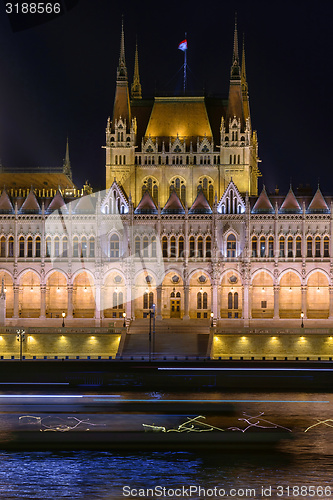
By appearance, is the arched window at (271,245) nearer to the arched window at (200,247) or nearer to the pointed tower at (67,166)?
the arched window at (200,247)

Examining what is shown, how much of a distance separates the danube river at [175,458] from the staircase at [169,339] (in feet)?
86.8

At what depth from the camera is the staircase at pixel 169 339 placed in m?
108

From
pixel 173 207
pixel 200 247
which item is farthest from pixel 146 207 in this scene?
pixel 200 247

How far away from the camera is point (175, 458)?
204ft

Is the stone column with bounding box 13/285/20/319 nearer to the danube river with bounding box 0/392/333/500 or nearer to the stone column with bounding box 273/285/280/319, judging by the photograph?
the stone column with bounding box 273/285/280/319

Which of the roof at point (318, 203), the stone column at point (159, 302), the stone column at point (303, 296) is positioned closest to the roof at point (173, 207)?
the stone column at point (159, 302)

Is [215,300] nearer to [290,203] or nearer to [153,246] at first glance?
[153,246]

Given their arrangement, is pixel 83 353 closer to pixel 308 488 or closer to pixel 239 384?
pixel 239 384

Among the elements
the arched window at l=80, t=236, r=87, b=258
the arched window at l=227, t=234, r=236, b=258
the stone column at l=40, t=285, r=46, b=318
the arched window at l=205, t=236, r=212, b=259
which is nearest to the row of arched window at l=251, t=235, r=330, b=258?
the arched window at l=227, t=234, r=236, b=258

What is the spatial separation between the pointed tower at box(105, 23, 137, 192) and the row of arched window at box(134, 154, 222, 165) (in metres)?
1.52

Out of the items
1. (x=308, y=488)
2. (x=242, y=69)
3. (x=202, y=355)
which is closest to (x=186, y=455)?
(x=308, y=488)

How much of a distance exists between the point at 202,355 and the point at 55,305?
25.0 m

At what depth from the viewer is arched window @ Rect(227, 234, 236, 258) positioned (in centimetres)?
12269

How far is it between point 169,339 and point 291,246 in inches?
795
